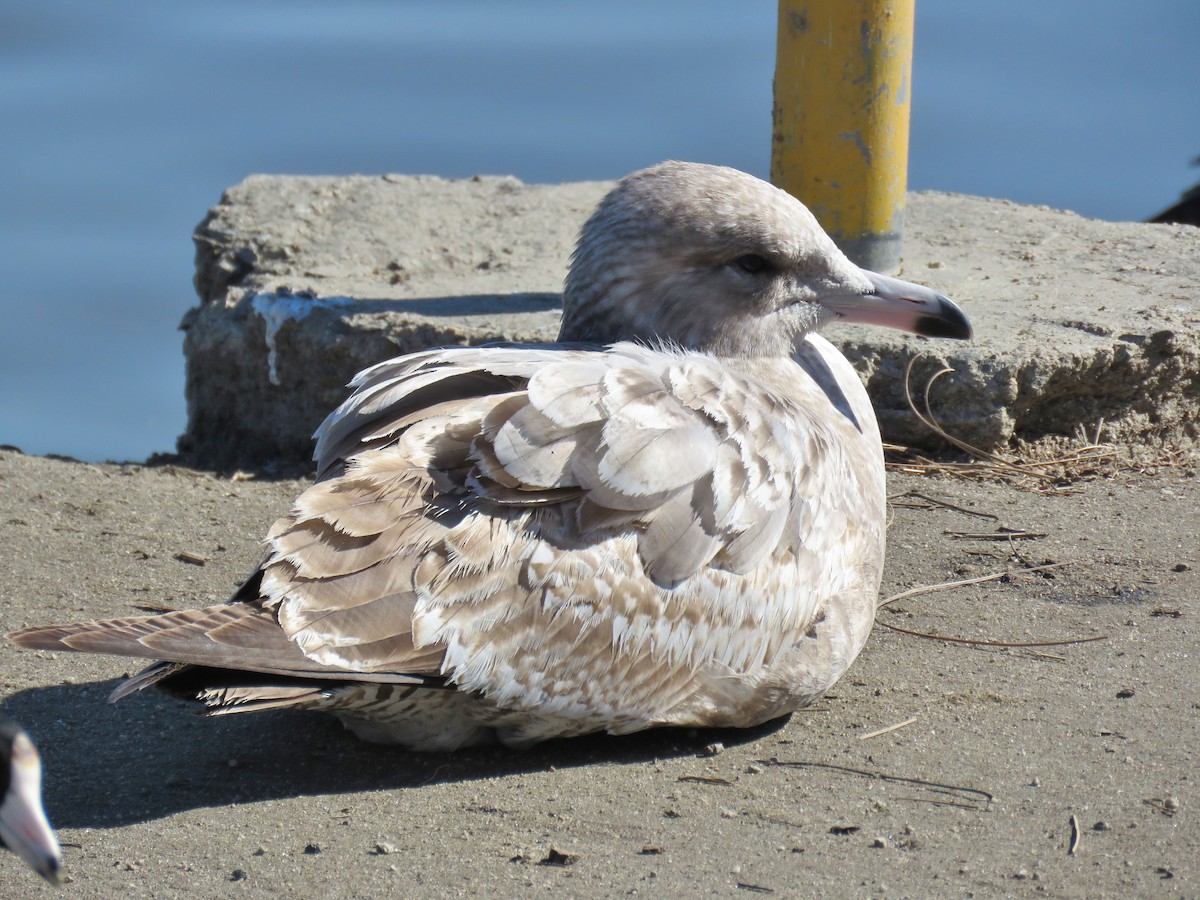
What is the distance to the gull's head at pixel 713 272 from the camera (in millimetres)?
4238

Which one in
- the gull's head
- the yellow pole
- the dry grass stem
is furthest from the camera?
the yellow pole

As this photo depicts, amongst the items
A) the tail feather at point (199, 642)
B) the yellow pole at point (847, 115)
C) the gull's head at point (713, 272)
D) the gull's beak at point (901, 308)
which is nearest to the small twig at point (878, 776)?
Answer: the tail feather at point (199, 642)

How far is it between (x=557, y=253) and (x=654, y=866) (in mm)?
4294

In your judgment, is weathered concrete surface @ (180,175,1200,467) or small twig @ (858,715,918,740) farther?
weathered concrete surface @ (180,175,1200,467)

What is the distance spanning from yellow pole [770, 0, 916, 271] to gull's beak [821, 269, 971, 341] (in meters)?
1.77

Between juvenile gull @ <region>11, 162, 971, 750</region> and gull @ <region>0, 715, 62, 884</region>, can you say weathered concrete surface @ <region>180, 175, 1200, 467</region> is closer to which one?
juvenile gull @ <region>11, 162, 971, 750</region>

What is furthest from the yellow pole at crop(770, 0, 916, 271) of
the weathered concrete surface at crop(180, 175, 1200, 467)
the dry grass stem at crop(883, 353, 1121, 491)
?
the dry grass stem at crop(883, 353, 1121, 491)

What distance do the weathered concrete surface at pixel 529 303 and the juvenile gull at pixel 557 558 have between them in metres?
1.68

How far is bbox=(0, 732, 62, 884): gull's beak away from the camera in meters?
2.55

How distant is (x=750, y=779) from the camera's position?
3.65 meters

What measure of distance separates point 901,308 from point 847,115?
1840 millimetres

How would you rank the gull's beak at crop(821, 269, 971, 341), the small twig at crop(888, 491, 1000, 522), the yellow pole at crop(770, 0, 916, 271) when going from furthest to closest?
the yellow pole at crop(770, 0, 916, 271) → the small twig at crop(888, 491, 1000, 522) → the gull's beak at crop(821, 269, 971, 341)

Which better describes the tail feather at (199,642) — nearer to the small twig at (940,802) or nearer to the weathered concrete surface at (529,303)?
the small twig at (940,802)

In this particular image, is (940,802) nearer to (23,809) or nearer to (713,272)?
(713,272)
